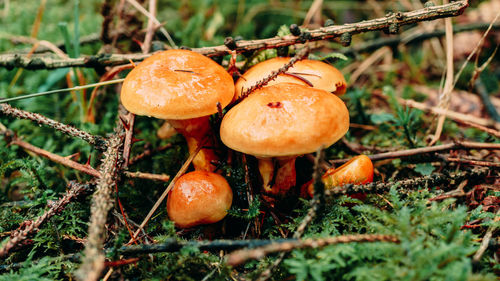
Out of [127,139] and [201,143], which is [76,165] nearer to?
[127,139]

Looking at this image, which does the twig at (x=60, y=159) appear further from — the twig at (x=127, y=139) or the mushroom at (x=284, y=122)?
the mushroom at (x=284, y=122)

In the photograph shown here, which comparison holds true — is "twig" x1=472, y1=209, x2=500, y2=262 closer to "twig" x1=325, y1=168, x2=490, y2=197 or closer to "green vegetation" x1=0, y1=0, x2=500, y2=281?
"green vegetation" x1=0, y1=0, x2=500, y2=281

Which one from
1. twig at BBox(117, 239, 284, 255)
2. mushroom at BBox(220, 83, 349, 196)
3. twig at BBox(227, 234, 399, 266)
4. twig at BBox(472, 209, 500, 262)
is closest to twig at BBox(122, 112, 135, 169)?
twig at BBox(117, 239, 284, 255)

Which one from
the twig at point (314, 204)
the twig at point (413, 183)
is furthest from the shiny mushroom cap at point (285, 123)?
the twig at point (413, 183)

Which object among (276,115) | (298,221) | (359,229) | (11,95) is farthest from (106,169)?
(11,95)

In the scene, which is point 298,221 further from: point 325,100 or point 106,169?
point 106,169

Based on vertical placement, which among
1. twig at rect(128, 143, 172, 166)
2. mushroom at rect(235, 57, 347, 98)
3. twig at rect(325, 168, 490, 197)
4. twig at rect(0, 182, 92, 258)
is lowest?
twig at rect(128, 143, 172, 166)
